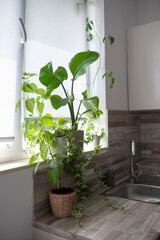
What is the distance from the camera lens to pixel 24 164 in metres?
1.25

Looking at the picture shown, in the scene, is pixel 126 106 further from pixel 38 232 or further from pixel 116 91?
pixel 38 232

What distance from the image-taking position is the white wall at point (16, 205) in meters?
1.13

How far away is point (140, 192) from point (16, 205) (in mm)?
1134

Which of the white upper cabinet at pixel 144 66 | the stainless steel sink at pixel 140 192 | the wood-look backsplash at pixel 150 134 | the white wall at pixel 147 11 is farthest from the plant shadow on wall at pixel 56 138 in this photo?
the white wall at pixel 147 11

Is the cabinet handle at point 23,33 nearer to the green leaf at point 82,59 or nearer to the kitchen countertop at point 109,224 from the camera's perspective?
the green leaf at point 82,59

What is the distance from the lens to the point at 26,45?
145 centimetres

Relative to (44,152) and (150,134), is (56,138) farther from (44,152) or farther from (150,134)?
(150,134)

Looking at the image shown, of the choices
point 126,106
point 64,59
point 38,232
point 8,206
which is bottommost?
point 38,232

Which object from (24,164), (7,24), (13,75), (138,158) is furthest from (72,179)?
(138,158)

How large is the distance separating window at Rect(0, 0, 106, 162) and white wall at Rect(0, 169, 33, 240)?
0.60 ft

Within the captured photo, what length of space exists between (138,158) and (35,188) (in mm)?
1538

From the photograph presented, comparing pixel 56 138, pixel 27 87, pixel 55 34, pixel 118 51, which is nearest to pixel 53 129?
pixel 56 138

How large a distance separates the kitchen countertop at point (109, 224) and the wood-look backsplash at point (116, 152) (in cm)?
17

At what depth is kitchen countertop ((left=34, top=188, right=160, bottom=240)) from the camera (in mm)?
1112
